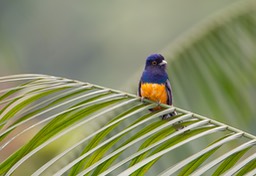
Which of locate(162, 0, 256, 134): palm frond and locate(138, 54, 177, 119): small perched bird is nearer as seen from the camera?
locate(138, 54, 177, 119): small perched bird

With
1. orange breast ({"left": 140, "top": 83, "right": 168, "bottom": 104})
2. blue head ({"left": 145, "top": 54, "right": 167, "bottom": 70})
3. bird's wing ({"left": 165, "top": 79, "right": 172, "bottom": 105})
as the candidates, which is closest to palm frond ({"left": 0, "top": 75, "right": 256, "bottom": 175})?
orange breast ({"left": 140, "top": 83, "right": 168, "bottom": 104})

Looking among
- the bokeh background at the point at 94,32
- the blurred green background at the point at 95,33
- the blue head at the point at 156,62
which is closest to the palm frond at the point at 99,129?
the blue head at the point at 156,62

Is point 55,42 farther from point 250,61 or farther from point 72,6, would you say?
point 250,61

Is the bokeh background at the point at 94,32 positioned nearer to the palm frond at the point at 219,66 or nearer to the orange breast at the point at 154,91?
the palm frond at the point at 219,66

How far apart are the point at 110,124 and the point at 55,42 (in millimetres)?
16686

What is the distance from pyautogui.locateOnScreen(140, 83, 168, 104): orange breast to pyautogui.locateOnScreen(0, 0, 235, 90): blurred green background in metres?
12.2

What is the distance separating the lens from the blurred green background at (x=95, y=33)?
1697cm

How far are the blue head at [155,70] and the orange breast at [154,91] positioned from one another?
8 cm

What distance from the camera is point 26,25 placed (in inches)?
717

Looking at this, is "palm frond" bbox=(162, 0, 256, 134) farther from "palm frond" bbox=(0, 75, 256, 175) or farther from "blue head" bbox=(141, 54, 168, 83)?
"palm frond" bbox=(0, 75, 256, 175)

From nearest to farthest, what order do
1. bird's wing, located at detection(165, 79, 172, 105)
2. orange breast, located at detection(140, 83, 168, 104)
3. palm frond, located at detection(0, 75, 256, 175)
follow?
palm frond, located at detection(0, 75, 256, 175) → orange breast, located at detection(140, 83, 168, 104) → bird's wing, located at detection(165, 79, 172, 105)

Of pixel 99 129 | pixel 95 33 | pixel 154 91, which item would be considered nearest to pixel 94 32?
pixel 95 33

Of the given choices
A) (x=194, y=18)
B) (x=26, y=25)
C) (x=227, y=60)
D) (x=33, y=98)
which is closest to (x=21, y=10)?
(x=26, y=25)

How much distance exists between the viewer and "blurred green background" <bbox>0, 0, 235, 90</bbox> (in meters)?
17.0
